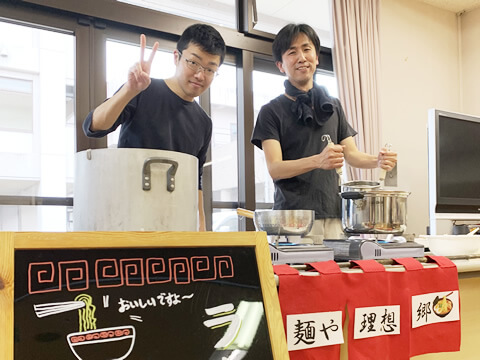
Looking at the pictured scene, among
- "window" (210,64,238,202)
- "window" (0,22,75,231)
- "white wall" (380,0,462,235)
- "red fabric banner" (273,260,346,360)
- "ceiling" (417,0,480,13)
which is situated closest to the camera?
"red fabric banner" (273,260,346,360)

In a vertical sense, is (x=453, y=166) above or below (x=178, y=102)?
below

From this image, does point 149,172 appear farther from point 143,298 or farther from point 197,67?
point 197,67

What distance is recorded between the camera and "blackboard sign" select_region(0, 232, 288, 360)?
617mm

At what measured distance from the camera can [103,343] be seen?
0.63 metres

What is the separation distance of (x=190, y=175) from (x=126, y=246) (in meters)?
0.20

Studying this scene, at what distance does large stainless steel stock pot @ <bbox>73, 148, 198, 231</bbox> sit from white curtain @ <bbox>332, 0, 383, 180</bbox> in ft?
8.51

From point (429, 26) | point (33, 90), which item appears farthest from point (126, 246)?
point (429, 26)

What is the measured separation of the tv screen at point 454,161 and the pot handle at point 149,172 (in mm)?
2049

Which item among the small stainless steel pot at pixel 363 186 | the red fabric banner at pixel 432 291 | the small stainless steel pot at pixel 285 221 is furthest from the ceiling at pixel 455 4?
the small stainless steel pot at pixel 285 221

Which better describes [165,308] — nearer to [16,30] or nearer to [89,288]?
[89,288]

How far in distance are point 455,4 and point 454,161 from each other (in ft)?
6.07

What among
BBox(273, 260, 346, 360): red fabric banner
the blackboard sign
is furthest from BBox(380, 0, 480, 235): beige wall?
the blackboard sign

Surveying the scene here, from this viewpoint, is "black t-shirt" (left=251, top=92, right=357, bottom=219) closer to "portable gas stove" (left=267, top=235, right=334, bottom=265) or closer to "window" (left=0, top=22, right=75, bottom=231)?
"portable gas stove" (left=267, top=235, right=334, bottom=265)

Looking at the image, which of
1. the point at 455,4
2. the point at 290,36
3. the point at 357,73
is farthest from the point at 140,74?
the point at 455,4
